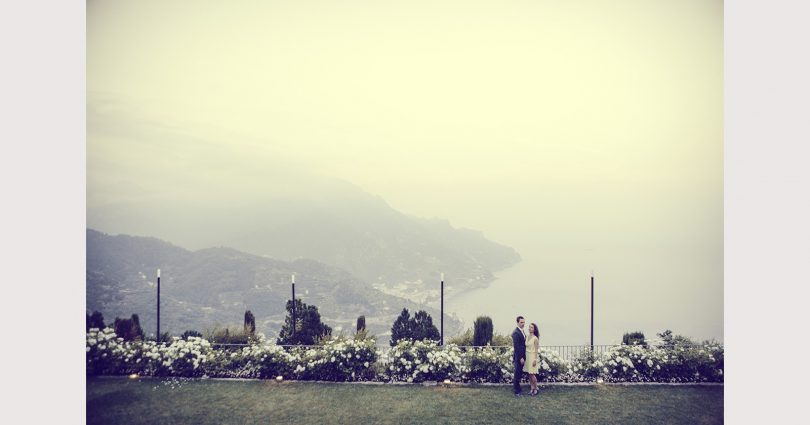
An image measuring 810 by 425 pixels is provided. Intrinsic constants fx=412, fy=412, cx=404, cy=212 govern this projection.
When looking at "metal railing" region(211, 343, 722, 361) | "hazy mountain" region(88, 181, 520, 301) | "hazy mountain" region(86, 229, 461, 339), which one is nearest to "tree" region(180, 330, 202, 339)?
"metal railing" region(211, 343, 722, 361)

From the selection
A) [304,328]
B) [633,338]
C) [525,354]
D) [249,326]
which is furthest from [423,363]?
[633,338]

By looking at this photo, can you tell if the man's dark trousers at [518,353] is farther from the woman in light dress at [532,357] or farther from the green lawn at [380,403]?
the green lawn at [380,403]

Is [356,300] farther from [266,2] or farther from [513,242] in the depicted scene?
[266,2]

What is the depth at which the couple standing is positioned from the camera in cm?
848

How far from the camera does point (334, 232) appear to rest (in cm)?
2050

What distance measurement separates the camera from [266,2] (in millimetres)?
11648

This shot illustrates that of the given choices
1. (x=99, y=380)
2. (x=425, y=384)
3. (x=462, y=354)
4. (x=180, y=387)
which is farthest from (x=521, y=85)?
(x=99, y=380)

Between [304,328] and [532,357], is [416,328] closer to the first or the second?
[304,328]

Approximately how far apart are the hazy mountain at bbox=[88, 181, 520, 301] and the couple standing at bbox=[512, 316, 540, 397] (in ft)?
25.5

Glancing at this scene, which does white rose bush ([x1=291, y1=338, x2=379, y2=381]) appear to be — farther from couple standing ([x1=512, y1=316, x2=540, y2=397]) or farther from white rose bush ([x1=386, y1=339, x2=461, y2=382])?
couple standing ([x1=512, y1=316, x2=540, y2=397])

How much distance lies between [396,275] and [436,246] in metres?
2.92

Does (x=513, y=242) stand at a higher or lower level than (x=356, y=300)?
higher

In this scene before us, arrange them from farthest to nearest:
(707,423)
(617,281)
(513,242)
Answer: (513,242) → (617,281) → (707,423)

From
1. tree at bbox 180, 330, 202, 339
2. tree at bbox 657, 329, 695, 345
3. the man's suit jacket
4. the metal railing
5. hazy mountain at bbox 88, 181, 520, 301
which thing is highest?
hazy mountain at bbox 88, 181, 520, 301
